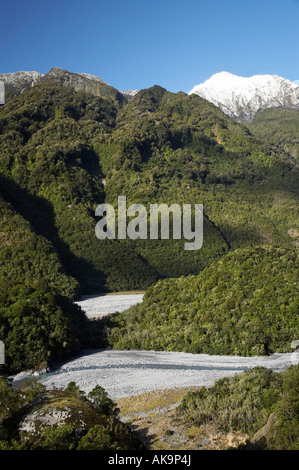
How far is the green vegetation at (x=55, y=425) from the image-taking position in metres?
10.8

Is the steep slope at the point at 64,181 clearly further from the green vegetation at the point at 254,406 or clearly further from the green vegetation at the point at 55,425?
the green vegetation at the point at 55,425

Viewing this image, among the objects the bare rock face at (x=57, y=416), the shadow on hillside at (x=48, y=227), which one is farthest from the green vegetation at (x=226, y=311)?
the shadow on hillside at (x=48, y=227)

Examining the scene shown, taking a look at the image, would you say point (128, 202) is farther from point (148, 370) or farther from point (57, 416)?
point (57, 416)

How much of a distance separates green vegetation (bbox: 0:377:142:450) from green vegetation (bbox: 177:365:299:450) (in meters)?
3.76

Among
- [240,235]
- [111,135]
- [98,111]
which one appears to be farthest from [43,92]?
[240,235]

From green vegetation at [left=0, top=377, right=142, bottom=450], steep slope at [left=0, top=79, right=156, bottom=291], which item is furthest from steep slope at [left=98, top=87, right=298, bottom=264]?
green vegetation at [left=0, top=377, right=142, bottom=450]

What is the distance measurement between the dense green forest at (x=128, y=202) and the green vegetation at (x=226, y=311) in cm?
13

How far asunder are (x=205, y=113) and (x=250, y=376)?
6163 inches

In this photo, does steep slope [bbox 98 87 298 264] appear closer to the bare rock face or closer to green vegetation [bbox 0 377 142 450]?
green vegetation [bbox 0 377 142 450]

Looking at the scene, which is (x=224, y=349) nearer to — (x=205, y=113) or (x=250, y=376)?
(x=250, y=376)

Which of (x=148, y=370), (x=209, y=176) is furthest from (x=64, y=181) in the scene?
(x=148, y=370)

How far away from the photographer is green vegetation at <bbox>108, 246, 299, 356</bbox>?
27998 millimetres

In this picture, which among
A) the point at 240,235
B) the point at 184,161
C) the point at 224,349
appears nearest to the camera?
the point at 224,349
